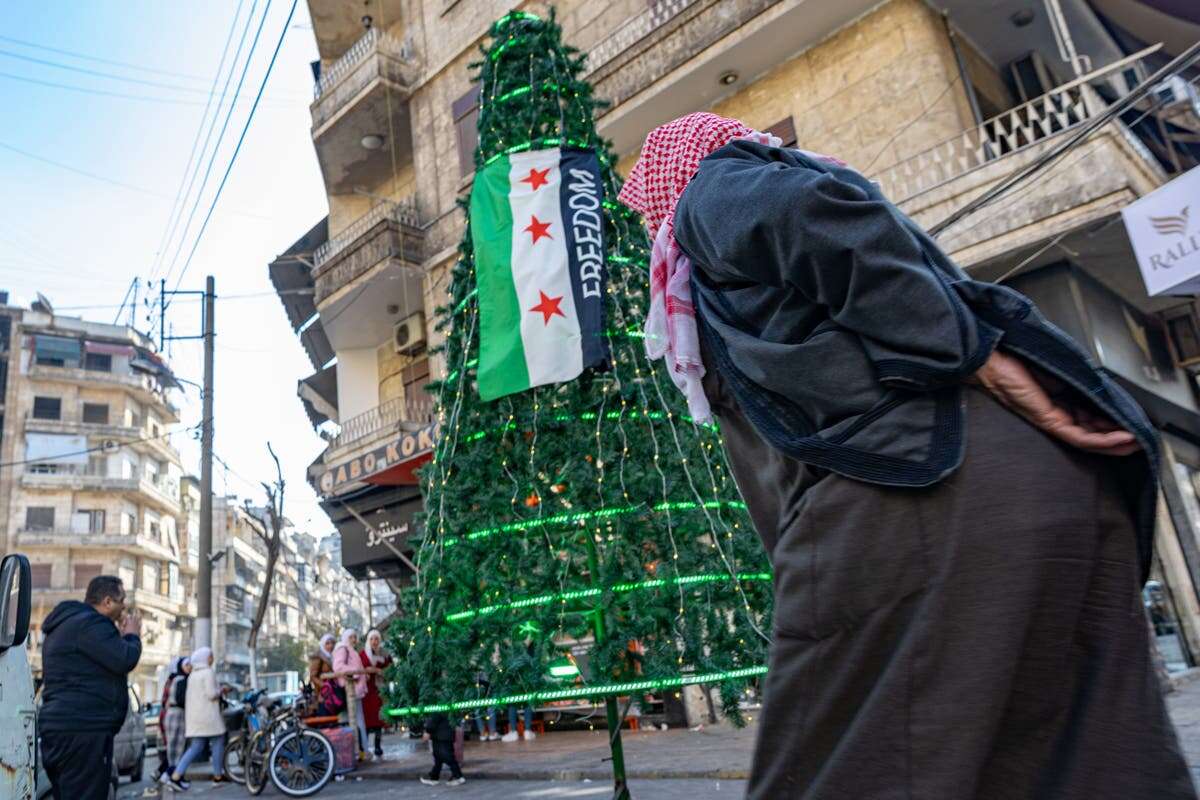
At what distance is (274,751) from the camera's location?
797cm

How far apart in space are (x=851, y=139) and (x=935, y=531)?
10485 millimetres

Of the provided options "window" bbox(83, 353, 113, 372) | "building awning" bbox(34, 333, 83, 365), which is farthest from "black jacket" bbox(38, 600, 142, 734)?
"window" bbox(83, 353, 113, 372)

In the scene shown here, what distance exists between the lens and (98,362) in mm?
54281

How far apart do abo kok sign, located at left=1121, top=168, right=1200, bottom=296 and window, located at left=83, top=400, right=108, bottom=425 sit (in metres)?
57.6

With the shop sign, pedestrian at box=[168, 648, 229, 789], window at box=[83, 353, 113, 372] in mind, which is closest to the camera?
pedestrian at box=[168, 648, 229, 789]

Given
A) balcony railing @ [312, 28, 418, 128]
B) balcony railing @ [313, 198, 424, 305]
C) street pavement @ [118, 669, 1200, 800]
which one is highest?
balcony railing @ [312, 28, 418, 128]

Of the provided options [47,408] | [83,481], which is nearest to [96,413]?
[47,408]

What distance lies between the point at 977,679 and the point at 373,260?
1555 centimetres

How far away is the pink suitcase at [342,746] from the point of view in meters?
8.78

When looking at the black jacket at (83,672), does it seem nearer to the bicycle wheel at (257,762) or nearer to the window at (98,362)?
the bicycle wheel at (257,762)

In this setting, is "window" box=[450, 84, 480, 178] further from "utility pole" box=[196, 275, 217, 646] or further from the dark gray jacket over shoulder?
the dark gray jacket over shoulder

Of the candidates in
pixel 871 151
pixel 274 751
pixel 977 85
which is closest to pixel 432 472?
pixel 274 751

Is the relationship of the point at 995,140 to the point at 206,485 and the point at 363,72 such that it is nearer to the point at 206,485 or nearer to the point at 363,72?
the point at 363,72

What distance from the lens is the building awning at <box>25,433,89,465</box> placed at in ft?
163
